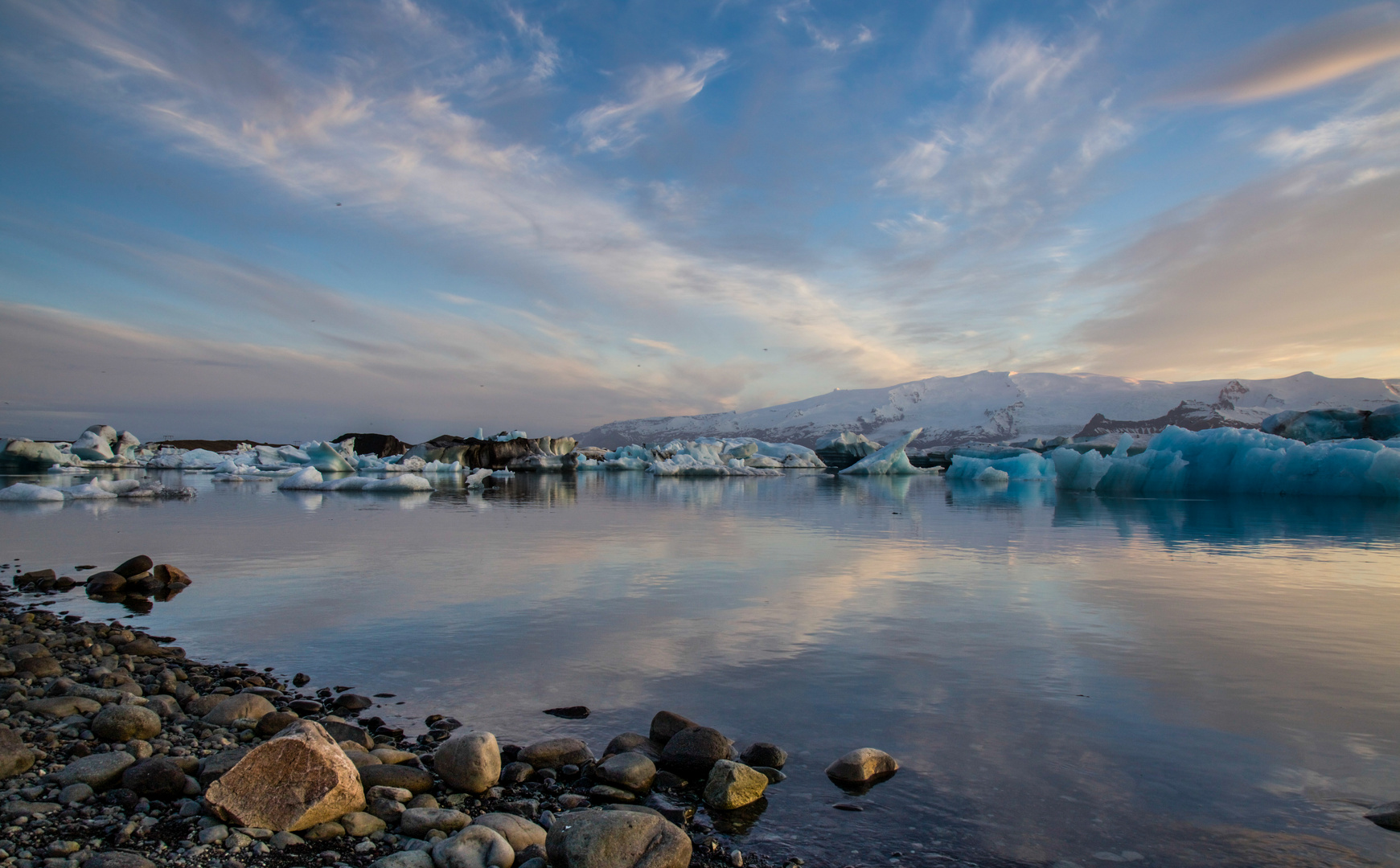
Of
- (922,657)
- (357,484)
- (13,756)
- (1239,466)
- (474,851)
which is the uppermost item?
(1239,466)

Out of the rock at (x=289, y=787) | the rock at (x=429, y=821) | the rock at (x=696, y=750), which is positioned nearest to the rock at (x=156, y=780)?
the rock at (x=289, y=787)

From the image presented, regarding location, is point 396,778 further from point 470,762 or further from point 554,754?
point 554,754

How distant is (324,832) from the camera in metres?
2.84

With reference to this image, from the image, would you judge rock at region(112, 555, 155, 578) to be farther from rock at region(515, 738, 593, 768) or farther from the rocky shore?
rock at region(515, 738, 593, 768)

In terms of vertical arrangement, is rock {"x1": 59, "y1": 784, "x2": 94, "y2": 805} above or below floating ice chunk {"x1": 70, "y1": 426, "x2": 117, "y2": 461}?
below

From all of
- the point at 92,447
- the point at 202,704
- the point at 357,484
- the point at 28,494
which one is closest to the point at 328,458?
the point at 357,484

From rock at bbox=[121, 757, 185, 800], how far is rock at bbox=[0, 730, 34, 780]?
1.41 feet

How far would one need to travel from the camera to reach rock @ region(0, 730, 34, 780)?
3098 millimetres

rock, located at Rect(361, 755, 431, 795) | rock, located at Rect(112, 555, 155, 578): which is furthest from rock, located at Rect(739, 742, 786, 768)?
rock, located at Rect(112, 555, 155, 578)

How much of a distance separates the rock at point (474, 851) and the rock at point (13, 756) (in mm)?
1927

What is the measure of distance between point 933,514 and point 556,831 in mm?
17653

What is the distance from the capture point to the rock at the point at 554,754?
3568mm

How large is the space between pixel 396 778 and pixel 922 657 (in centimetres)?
367

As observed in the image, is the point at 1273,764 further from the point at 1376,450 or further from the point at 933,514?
the point at 1376,450
